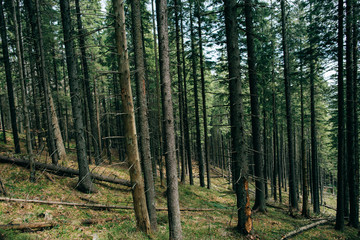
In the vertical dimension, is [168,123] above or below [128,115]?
below

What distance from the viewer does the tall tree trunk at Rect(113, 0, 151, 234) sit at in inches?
224

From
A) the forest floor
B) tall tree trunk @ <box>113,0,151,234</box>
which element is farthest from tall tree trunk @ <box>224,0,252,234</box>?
tall tree trunk @ <box>113,0,151,234</box>

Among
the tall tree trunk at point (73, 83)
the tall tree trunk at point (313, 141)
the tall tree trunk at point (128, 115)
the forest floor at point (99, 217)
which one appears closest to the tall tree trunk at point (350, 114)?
the forest floor at point (99, 217)

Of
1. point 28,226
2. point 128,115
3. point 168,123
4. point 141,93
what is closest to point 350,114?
point 168,123

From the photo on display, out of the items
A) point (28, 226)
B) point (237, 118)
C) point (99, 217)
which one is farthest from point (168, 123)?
point (99, 217)

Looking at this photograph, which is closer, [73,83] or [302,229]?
[73,83]

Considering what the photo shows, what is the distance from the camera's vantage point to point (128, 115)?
5.83 m

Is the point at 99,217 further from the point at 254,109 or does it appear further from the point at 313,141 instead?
the point at 313,141

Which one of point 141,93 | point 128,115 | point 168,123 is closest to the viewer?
point 128,115

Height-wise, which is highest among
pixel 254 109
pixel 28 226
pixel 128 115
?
pixel 128 115

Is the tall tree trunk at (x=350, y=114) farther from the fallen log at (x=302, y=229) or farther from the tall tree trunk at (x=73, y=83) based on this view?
the tall tree trunk at (x=73, y=83)

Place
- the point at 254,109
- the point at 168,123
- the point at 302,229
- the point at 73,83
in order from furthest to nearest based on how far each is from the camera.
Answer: the point at 254,109 < the point at 302,229 < the point at 73,83 < the point at 168,123

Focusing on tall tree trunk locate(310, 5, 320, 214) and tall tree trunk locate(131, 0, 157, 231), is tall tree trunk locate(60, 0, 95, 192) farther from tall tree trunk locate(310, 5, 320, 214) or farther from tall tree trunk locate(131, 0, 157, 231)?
tall tree trunk locate(310, 5, 320, 214)

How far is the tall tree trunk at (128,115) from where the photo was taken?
5.69m
